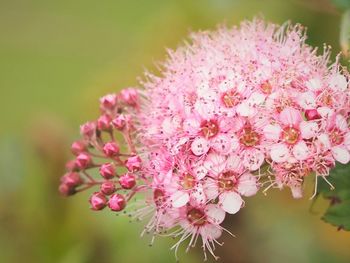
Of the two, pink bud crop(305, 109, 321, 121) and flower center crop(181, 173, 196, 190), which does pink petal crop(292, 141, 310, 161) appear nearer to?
pink bud crop(305, 109, 321, 121)

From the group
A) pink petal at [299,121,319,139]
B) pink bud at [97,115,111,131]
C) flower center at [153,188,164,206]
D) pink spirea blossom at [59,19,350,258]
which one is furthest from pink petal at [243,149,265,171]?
pink bud at [97,115,111,131]

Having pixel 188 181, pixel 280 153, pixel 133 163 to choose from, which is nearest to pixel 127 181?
pixel 133 163

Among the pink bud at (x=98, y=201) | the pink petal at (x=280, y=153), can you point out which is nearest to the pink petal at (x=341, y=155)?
the pink petal at (x=280, y=153)

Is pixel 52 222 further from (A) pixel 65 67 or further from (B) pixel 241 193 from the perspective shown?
(A) pixel 65 67

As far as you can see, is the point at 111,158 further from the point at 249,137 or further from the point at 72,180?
the point at 249,137

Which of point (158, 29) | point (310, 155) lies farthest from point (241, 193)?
point (158, 29)

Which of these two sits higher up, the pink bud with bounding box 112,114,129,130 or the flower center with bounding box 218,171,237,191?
the pink bud with bounding box 112,114,129,130
